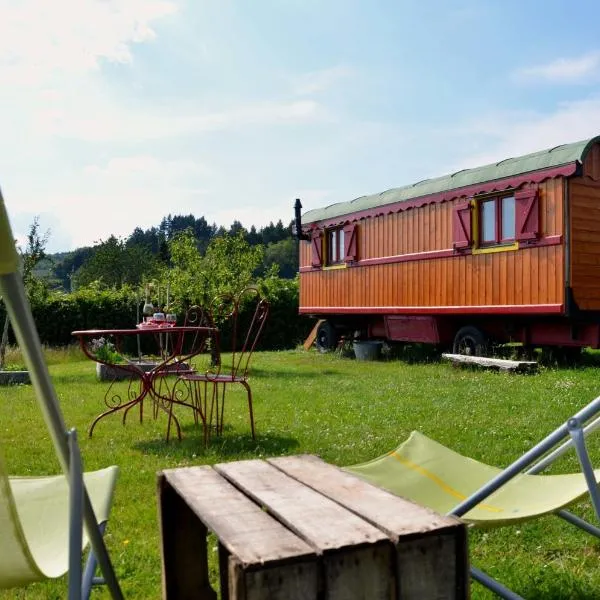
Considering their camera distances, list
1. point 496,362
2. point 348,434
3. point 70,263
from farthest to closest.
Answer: point 70,263
point 496,362
point 348,434

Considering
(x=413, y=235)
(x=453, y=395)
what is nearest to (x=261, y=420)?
(x=453, y=395)

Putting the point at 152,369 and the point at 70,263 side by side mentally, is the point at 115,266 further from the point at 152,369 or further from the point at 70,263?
the point at 152,369

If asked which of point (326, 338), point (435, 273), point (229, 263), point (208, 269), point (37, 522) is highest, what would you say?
point (229, 263)

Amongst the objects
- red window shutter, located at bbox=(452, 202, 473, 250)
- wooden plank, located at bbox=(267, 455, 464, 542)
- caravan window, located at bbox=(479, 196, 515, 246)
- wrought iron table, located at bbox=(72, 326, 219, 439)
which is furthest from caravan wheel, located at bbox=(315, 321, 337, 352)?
wooden plank, located at bbox=(267, 455, 464, 542)

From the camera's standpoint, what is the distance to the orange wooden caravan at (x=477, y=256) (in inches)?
364

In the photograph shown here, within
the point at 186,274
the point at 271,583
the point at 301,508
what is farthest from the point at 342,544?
the point at 186,274

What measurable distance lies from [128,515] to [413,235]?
30.0ft

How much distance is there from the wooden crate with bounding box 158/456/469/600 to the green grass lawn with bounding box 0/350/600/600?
1112mm

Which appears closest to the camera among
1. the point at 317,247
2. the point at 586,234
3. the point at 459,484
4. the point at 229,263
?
the point at 459,484

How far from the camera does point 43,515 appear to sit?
6.38 feet

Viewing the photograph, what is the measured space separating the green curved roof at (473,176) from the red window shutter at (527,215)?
0.34 meters

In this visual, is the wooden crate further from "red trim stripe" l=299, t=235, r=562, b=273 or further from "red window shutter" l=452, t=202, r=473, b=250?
"red window shutter" l=452, t=202, r=473, b=250

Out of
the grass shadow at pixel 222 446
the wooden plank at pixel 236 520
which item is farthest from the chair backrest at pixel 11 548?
the grass shadow at pixel 222 446

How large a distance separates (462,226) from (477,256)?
0.55 m
